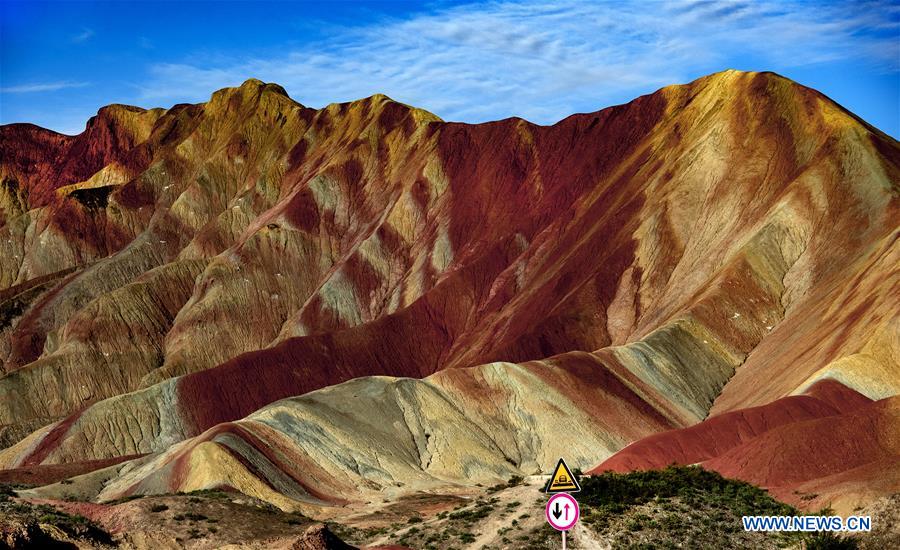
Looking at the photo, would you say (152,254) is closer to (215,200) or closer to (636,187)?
(215,200)

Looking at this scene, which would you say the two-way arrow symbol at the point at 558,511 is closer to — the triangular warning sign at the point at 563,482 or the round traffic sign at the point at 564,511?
the round traffic sign at the point at 564,511

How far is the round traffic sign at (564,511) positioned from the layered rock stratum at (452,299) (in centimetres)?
1538

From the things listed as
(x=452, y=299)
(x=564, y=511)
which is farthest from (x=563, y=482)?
(x=452, y=299)

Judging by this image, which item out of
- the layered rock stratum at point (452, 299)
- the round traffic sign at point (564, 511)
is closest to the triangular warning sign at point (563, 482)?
the round traffic sign at point (564, 511)

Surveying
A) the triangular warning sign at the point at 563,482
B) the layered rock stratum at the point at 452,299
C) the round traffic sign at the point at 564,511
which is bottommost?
the round traffic sign at the point at 564,511

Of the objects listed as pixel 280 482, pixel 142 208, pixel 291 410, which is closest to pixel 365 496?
pixel 280 482

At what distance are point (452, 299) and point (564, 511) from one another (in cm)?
10060

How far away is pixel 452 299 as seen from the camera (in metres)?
125

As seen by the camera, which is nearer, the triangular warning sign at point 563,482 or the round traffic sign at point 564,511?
the round traffic sign at point 564,511

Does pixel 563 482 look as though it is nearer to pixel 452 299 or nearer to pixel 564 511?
pixel 564 511

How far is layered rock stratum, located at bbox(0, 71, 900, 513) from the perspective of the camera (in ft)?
234

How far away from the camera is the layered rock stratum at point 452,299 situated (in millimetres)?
71312

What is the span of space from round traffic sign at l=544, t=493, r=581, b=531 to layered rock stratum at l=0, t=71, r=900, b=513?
15.4 meters

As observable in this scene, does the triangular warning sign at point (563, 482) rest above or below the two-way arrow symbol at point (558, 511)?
above
